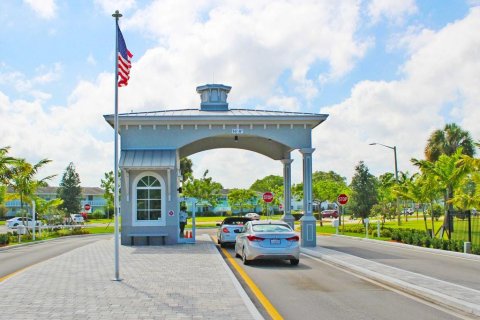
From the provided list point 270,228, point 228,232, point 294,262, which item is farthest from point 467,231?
point 270,228

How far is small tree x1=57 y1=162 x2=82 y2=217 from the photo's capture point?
86.1 metres

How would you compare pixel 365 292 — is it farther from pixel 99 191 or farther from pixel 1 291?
pixel 99 191

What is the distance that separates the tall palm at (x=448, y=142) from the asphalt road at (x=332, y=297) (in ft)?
98.4

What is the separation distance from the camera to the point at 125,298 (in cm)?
993

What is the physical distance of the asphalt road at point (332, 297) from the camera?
8.95 meters

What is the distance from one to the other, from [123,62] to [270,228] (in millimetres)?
6862

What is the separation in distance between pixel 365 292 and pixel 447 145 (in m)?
34.1

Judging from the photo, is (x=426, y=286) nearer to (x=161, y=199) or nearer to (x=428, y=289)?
(x=428, y=289)

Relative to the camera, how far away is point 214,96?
2931cm

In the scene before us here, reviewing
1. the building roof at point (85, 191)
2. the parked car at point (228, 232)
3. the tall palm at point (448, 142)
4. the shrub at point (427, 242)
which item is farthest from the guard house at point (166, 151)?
the building roof at point (85, 191)

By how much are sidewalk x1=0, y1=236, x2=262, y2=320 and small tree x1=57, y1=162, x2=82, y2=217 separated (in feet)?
238

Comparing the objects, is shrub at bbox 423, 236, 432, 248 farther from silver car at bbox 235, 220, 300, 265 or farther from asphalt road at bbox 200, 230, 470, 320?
asphalt road at bbox 200, 230, 470, 320

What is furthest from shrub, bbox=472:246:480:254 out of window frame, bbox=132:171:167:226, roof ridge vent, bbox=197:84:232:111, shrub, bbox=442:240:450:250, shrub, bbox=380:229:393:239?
roof ridge vent, bbox=197:84:232:111

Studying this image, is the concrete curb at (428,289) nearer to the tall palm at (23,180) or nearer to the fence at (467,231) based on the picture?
the fence at (467,231)
